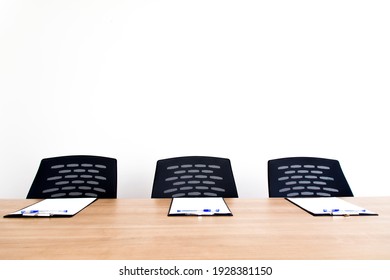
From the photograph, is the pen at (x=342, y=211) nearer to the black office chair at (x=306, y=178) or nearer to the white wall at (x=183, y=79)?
the black office chair at (x=306, y=178)

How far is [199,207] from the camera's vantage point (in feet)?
3.75

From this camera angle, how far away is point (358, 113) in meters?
2.19

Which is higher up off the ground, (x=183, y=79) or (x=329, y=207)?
(x=183, y=79)

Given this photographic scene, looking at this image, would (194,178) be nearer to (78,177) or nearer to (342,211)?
(78,177)

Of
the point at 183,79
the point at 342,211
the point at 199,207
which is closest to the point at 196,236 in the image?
the point at 199,207

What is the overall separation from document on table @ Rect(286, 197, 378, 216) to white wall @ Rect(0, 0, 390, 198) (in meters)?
0.91

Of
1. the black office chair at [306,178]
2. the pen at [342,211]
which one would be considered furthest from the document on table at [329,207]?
the black office chair at [306,178]

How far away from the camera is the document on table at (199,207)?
1058 millimetres

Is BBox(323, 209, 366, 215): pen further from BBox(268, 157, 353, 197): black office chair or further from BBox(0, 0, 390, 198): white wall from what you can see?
BBox(0, 0, 390, 198): white wall

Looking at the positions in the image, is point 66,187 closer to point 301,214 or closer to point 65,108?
point 65,108

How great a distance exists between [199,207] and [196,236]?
32 cm

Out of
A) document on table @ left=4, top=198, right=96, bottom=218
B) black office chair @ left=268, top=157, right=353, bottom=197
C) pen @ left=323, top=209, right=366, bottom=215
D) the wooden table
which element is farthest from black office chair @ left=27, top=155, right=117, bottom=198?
pen @ left=323, top=209, right=366, bottom=215

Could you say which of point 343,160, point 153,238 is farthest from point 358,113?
point 153,238

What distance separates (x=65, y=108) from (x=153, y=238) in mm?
1696
